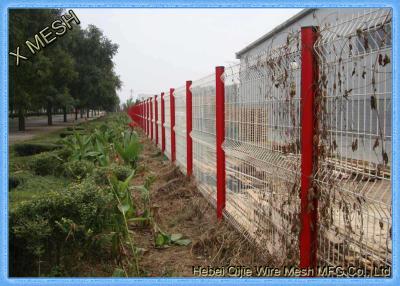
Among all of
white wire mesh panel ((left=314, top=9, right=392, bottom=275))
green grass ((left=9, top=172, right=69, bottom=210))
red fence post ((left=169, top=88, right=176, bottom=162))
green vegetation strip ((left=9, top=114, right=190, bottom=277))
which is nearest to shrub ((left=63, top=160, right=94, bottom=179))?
green grass ((left=9, top=172, right=69, bottom=210))

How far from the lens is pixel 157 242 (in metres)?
4.63

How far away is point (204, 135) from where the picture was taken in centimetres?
602

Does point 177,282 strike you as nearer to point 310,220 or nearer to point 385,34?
point 310,220

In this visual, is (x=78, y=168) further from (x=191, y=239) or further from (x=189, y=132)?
(x=191, y=239)

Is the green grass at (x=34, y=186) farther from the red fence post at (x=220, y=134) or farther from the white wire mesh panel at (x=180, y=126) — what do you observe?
the white wire mesh panel at (x=180, y=126)

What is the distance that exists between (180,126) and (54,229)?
479 centimetres

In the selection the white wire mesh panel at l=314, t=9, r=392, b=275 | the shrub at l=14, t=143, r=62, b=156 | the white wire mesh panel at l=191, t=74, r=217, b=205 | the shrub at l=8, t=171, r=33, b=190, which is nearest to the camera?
the white wire mesh panel at l=314, t=9, r=392, b=275

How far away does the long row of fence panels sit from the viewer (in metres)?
2.29

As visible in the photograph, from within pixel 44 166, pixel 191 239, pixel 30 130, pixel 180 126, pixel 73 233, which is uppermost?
pixel 180 126

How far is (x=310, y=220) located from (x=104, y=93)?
37594mm

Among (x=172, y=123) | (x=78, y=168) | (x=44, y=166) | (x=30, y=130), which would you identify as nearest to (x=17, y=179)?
(x=78, y=168)

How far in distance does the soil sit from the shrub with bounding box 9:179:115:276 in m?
0.66

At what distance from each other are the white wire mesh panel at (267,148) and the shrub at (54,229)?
1324 millimetres

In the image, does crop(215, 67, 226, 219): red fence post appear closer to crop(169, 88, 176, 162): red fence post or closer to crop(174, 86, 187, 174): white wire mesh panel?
crop(174, 86, 187, 174): white wire mesh panel
